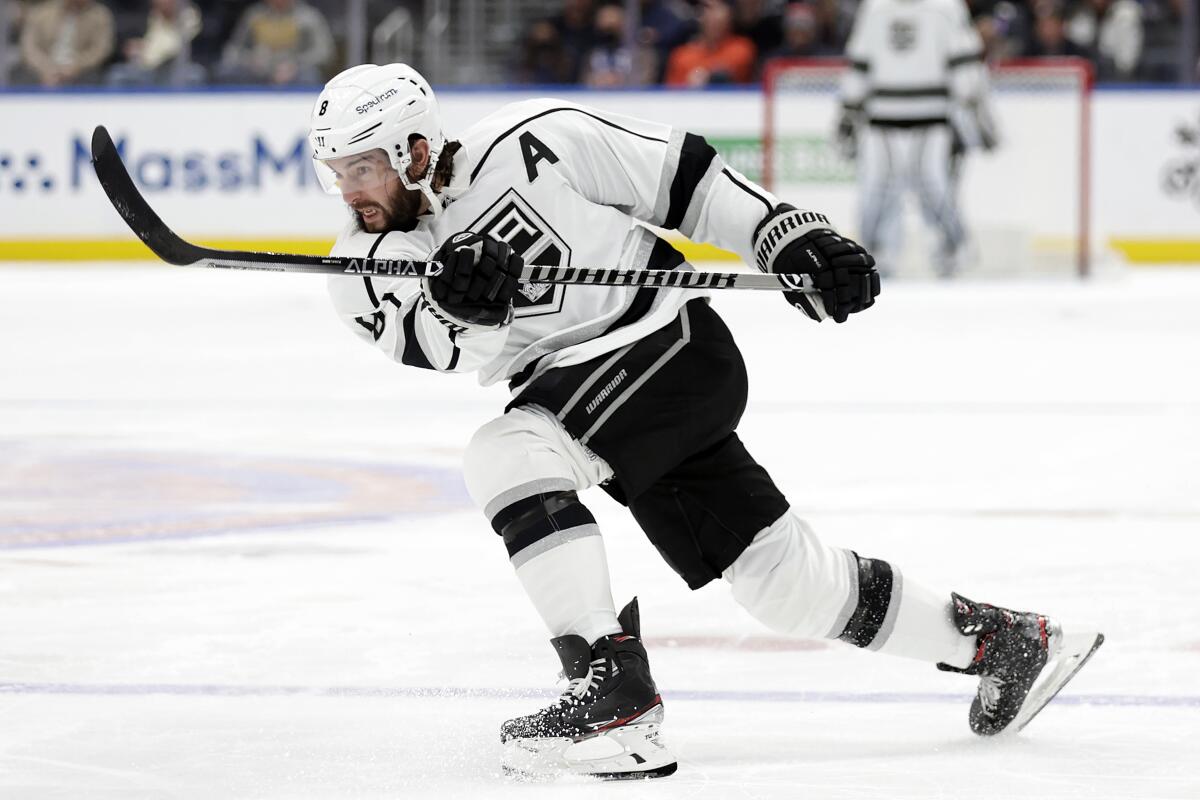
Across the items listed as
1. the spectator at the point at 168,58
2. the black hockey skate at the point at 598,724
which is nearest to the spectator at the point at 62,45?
the spectator at the point at 168,58

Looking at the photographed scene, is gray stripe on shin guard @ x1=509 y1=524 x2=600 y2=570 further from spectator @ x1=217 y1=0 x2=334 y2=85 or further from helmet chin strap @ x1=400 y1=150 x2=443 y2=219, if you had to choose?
spectator @ x1=217 y1=0 x2=334 y2=85

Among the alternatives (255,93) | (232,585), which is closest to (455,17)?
(255,93)

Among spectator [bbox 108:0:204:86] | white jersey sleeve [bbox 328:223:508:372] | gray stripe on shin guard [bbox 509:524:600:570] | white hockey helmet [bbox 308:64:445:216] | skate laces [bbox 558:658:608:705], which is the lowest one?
spectator [bbox 108:0:204:86]

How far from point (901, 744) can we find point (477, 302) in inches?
26.9

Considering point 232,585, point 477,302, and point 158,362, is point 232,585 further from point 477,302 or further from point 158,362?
point 158,362

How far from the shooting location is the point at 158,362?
20.0 feet

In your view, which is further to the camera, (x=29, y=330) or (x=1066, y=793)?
(x=29, y=330)

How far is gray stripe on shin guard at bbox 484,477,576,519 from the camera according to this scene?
6.84 ft

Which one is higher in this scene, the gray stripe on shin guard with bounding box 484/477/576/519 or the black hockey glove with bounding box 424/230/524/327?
the black hockey glove with bounding box 424/230/524/327

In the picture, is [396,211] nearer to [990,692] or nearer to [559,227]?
[559,227]

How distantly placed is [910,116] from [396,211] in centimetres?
715

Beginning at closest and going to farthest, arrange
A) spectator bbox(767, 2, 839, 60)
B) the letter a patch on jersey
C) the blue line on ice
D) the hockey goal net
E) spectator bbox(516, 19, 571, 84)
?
1. the letter a patch on jersey
2. the blue line on ice
3. the hockey goal net
4. spectator bbox(767, 2, 839, 60)
5. spectator bbox(516, 19, 571, 84)

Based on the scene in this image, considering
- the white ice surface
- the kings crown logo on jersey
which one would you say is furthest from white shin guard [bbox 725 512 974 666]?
the kings crown logo on jersey

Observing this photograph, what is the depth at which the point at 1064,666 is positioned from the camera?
2.30m
